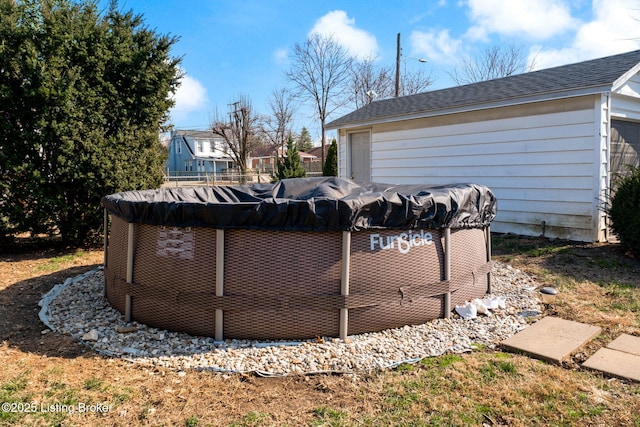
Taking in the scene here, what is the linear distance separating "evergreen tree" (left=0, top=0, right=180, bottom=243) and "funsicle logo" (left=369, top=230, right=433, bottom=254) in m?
5.05

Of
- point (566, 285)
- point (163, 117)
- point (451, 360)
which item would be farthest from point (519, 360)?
point (163, 117)

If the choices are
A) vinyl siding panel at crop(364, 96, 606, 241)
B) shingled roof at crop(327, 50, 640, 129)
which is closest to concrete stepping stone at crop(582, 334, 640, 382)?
vinyl siding panel at crop(364, 96, 606, 241)

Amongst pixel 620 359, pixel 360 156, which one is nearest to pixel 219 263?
pixel 620 359

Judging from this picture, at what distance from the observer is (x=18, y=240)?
7.60 metres

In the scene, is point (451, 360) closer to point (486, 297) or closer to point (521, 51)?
point (486, 297)

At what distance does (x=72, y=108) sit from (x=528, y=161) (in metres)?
7.45

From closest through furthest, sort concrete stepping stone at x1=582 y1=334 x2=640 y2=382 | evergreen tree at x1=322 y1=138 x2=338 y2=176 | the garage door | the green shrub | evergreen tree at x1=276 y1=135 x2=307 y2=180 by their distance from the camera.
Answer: concrete stepping stone at x1=582 y1=334 x2=640 y2=382, the green shrub, the garage door, evergreen tree at x1=276 y1=135 x2=307 y2=180, evergreen tree at x1=322 y1=138 x2=338 y2=176

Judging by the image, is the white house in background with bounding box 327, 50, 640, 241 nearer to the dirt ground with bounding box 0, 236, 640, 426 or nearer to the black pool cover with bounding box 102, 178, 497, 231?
the black pool cover with bounding box 102, 178, 497, 231

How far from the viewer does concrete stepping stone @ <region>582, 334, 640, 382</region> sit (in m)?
2.69

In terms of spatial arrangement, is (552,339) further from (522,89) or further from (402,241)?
(522,89)

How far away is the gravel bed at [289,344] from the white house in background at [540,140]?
3522 mm

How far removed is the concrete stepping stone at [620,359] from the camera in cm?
269

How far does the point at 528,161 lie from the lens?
7.31 metres

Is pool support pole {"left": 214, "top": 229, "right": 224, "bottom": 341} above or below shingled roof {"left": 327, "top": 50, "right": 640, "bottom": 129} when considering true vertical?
below
